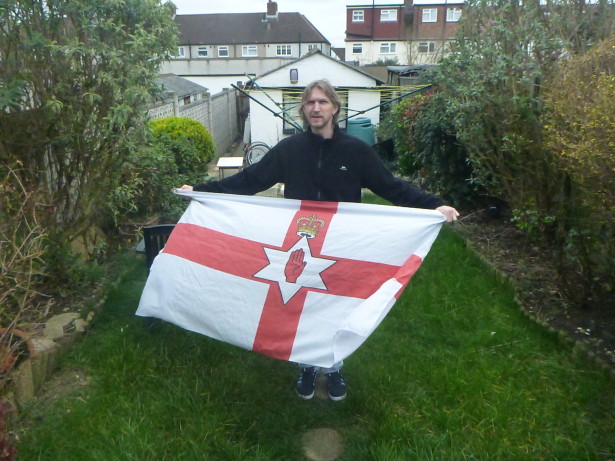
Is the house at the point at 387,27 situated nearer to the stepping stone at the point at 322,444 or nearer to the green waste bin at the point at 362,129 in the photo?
the green waste bin at the point at 362,129

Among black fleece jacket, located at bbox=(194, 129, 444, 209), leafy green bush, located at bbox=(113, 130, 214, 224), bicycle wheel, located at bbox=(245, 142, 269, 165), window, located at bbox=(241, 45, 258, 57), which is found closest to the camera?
black fleece jacket, located at bbox=(194, 129, 444, 209)

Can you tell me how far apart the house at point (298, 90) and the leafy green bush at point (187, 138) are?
6.59 metres

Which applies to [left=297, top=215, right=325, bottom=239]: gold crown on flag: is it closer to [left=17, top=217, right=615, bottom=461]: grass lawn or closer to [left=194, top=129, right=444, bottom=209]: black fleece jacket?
[left=194, top=129, right=444, bottom=209]: black fleece jacket

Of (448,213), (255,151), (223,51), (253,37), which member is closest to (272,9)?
(253,37)

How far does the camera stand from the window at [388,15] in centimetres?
4641

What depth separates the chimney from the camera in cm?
4922

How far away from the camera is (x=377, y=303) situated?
115 inches

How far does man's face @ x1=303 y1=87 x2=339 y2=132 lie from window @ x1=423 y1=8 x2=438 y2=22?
45.1 metres

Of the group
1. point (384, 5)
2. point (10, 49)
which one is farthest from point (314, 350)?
point (384, 5)

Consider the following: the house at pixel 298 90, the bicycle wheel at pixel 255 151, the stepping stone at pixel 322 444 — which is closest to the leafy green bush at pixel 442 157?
the stepping stone at pixel 322 444

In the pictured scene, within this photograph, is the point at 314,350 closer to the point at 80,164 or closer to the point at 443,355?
the point at 443,355

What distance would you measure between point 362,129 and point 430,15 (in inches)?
1325

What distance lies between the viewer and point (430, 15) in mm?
44875

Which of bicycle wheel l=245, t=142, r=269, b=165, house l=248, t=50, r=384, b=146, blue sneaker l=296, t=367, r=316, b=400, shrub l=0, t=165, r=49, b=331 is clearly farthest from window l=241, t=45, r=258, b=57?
blue sneaker l=296, t=367, r=316, b=400
